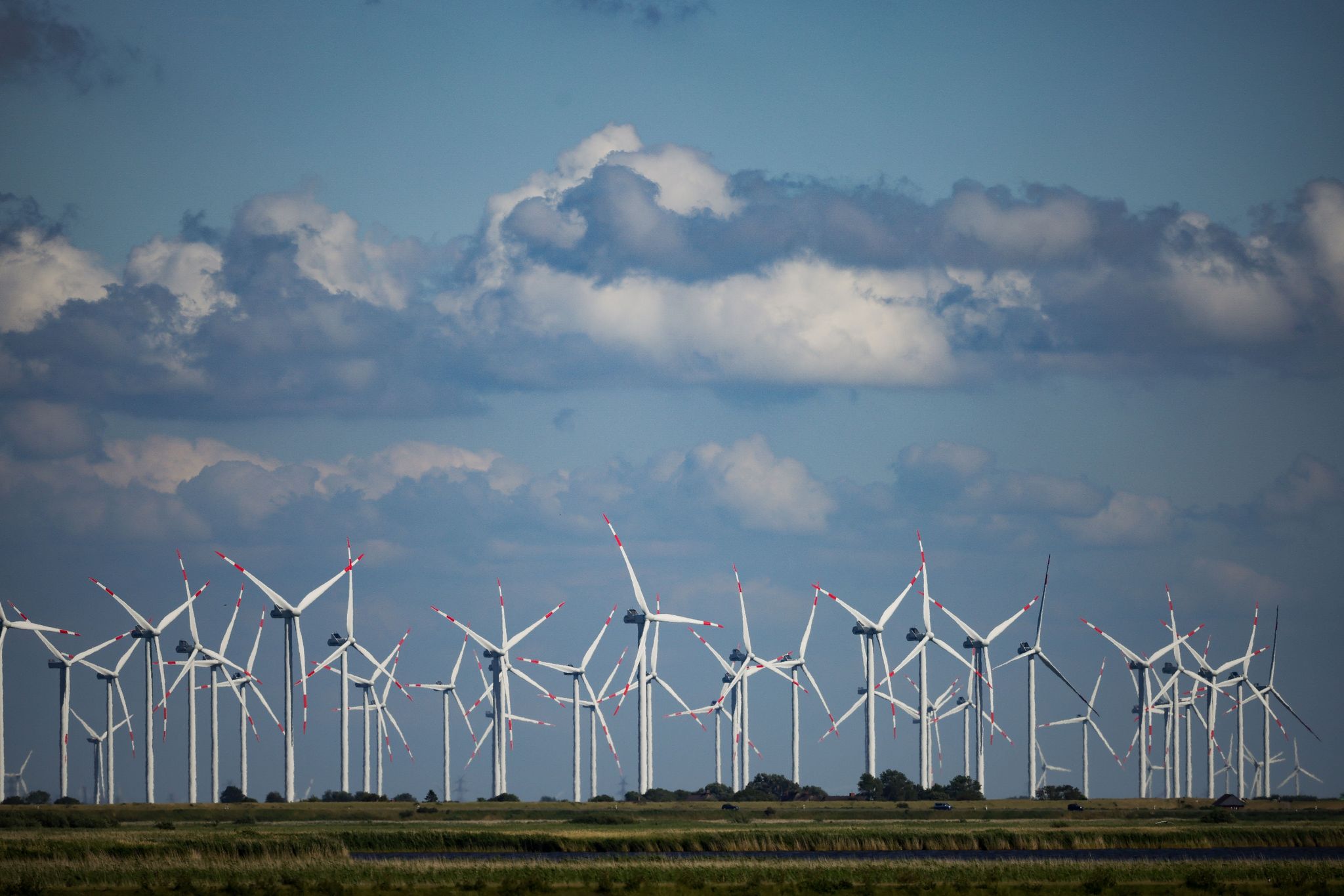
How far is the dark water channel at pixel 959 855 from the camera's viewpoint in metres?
106

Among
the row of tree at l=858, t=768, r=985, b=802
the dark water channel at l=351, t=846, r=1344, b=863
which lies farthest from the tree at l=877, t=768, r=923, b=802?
the dark water channel at l=351, t=846, r=1344, b=863

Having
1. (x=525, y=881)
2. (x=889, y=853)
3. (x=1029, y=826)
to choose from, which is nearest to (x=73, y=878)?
(x=525, y=881)

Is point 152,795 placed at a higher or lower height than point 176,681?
lower

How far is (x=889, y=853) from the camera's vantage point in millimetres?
115438

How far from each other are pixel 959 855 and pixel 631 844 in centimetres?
2272

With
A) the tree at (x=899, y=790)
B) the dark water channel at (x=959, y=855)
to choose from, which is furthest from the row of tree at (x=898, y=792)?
the dark water channel at (x=959, y=855)

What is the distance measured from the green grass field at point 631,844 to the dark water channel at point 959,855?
1368 mm

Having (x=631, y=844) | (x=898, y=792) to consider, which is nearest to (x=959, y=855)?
(x=631, y=844)

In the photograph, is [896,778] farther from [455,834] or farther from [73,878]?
[73,878]

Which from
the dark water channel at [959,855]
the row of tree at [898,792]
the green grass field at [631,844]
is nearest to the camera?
the green grass field at [631,844]

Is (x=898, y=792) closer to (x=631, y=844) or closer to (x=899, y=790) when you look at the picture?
(x=899, y=790)

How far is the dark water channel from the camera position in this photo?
105875mm

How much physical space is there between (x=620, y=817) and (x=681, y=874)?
62.7 m

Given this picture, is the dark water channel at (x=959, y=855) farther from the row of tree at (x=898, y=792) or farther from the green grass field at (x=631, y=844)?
the row of tree at (x=898, y=792)
